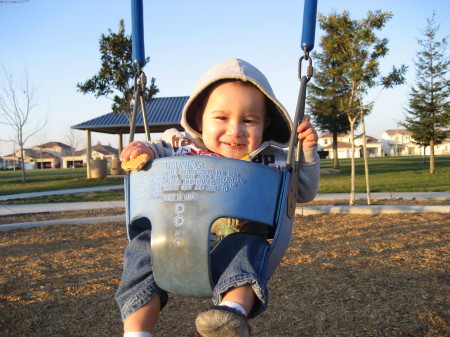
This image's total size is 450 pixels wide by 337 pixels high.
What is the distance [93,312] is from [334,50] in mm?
7594

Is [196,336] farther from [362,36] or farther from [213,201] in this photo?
[362,36]

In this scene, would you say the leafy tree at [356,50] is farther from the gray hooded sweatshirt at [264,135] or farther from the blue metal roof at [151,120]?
the blue metal roof at [151,120]

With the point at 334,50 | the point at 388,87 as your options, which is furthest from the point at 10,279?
the point at 388,87

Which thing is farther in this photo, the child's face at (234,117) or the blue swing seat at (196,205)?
the child's face at (234,117)

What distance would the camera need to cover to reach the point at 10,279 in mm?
4129

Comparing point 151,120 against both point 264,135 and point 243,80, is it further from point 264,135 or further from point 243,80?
point 243,80

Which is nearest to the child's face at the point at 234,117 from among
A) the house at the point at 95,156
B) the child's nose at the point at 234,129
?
the child's nose at the point at 234,129

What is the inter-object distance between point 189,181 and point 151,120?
22.1m

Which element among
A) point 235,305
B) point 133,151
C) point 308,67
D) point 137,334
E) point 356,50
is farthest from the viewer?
point 356,50

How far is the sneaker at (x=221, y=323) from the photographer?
1.34m

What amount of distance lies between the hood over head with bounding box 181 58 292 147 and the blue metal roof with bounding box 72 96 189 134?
63.9 feet

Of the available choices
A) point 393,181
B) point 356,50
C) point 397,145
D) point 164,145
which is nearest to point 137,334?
point 164,145

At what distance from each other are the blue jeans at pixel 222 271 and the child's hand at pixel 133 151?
329 mm

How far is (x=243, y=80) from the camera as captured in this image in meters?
1.89
